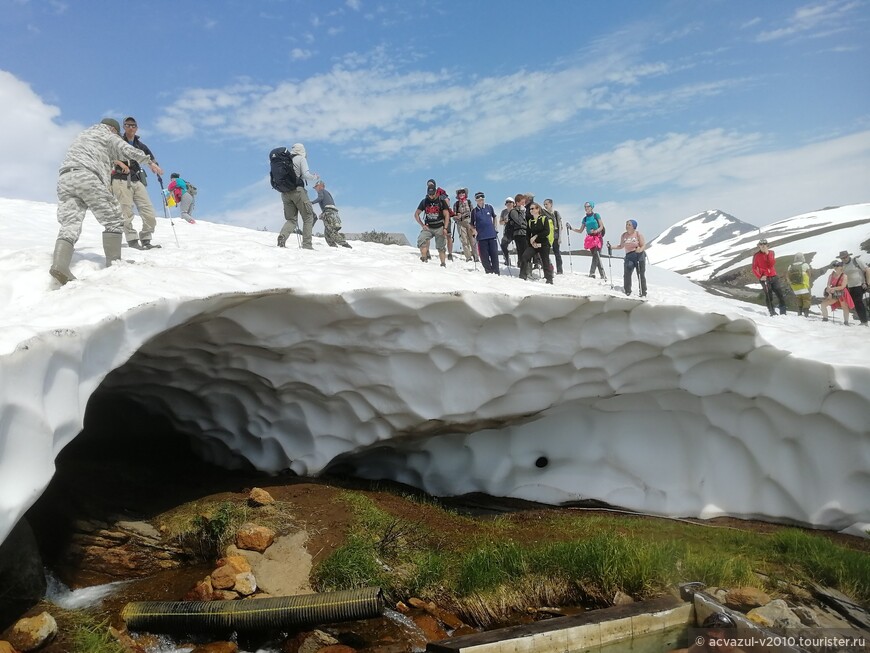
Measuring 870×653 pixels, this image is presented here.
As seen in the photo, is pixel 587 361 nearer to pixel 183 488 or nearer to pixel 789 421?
pixel 789 421

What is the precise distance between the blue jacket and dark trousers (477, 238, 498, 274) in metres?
0.10

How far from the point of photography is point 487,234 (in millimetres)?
11812

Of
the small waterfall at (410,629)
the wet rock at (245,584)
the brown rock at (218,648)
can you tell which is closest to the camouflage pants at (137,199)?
the wet rock at (245,584)

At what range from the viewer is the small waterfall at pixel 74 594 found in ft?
17.4

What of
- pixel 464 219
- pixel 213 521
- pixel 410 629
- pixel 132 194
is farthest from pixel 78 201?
pixel 464 219

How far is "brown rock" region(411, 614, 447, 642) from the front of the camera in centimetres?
500

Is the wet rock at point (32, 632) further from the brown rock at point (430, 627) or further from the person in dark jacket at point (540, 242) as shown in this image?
the person in dark jacket at point (540, 242)

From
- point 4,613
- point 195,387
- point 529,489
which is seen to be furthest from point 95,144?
point 529,489

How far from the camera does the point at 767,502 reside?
304 inches

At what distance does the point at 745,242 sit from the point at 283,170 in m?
77.0

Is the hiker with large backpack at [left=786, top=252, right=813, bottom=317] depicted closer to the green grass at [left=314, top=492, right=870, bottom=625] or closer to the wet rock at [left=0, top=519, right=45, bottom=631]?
the green grass at [left=314, top=492, right=870, bottom=625]

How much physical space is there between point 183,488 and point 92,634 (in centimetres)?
335

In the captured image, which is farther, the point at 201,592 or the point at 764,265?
the point at 764,265

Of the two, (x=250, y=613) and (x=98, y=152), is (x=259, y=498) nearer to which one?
(x=250, y=613)
